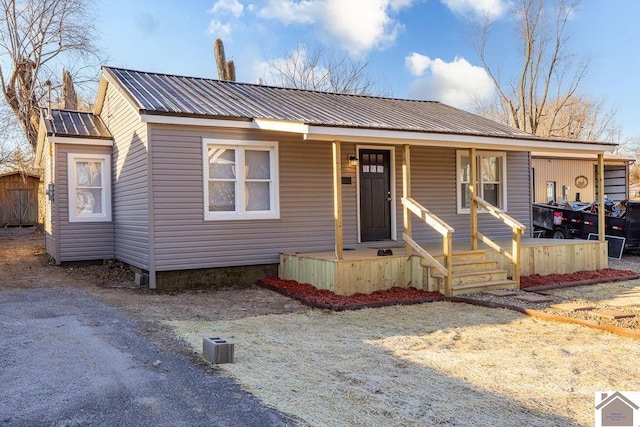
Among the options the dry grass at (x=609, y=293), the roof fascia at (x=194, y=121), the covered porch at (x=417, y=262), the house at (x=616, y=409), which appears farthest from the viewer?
the roof fascia at (x=194, y=121)

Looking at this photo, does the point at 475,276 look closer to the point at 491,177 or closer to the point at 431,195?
the point at 431,195

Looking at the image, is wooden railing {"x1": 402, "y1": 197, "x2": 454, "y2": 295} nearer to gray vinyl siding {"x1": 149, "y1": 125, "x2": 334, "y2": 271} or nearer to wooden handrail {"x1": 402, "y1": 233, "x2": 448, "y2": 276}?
wooden handrail {"x1": 402, "y1": 233, "x2": 448, "y2": 276}

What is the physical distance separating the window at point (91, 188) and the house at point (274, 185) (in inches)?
0.9

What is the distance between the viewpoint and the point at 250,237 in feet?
31.4

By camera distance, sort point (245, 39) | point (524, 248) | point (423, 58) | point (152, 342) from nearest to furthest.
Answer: point (152, 342) → point (524, 248) → point (245, 39) → point (423, 58)

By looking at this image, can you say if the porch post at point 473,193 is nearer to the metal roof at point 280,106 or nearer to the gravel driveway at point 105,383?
the metal roof at point 280,106

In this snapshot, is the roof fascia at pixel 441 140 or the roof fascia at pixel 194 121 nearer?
the roof fascia at pixel 441 140

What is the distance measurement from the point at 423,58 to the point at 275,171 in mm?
20692

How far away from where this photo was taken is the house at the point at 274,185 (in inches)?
346

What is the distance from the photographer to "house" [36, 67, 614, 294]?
878 centimetres

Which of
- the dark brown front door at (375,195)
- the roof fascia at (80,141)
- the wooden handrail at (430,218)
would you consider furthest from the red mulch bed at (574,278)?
the roof fascia at (80,141)

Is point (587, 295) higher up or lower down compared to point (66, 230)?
lower down

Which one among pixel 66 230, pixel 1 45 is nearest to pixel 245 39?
pixel 1 45

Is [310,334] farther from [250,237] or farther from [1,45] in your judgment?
[1,45]
